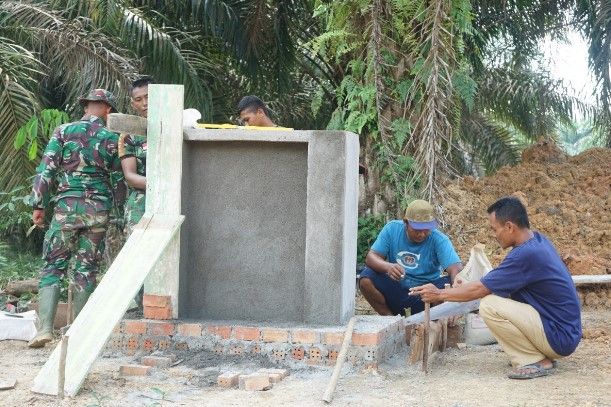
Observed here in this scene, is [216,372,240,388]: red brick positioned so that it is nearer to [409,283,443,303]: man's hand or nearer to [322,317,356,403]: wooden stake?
[322,317,356,403]: wooden stake

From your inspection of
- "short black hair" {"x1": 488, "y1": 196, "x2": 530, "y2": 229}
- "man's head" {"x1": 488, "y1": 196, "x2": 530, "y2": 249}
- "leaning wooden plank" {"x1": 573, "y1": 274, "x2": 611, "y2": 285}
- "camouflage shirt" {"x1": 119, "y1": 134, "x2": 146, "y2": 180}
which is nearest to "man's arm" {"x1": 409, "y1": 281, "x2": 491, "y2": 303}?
"man's head" {"x1": 488, "y1": 196, "x2": 530, "y2": 249}

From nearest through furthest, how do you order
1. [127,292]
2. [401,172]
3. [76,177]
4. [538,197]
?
[127,292]
[76,177]
[401,172]
[538,197]

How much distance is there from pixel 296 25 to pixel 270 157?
583cm

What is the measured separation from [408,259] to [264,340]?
5.50ft

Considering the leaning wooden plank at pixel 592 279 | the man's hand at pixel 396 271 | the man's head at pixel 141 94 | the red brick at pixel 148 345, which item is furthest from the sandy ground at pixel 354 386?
the leaning wooden plank at pixel 592 279

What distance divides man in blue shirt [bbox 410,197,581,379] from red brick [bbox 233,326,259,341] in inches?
40.8

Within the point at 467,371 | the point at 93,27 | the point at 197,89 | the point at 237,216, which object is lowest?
the point at 467,371

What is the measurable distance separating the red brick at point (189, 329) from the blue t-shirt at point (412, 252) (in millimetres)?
1728

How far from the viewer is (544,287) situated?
584 cm

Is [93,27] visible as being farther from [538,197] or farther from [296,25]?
[538,197]

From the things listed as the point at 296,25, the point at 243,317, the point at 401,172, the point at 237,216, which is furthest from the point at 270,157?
the point at 296,25

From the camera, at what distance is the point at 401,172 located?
9.30 metres

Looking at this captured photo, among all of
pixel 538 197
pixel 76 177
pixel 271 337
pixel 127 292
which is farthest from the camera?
pixel 538 197

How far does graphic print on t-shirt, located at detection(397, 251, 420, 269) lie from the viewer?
A: 286 inches
